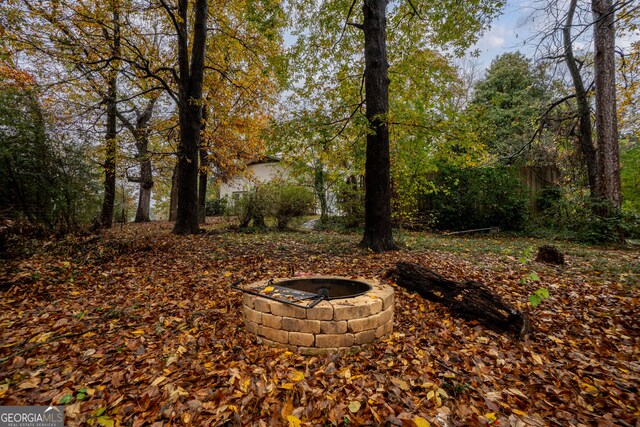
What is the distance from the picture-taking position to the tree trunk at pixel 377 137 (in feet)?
18.7

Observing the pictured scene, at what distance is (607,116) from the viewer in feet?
24.7

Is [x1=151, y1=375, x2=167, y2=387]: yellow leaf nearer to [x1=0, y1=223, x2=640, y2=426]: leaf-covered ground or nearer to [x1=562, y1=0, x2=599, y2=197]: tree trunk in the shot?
[x1=0, y1=223, x2=640, y2=426]: leaf-covered ground

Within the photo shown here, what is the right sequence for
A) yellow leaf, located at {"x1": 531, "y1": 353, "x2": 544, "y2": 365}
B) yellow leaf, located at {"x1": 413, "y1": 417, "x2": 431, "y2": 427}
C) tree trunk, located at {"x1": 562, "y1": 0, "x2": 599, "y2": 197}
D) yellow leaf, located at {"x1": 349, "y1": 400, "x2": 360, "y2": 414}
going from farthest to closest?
tree trunk, located at {"x1": 562, "y1": 0, "x2": 599, "y2": 197} < yellow leaf, located at {"x1": 531, "y1": 353, "x2": 544, "y2": 365} < yellow leaf, located at {"x1": 349, "y1": 400, "x2": 360, "y2": 414} < yellow leaf, located at {"x1": 413, "y1": 417, "x2": 431, "y2": 427}

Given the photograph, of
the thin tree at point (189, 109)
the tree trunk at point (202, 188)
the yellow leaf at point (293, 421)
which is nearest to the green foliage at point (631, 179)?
the yellow leaf at point (293, 421)

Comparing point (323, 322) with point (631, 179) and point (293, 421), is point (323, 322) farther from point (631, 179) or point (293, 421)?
point (631, 179)

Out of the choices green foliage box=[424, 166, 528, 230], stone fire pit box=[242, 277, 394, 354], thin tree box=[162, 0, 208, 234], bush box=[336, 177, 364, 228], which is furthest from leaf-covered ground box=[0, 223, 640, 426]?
bush box=[336, 177, 364, 228]

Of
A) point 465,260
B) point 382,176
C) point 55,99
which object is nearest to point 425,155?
point 382,176

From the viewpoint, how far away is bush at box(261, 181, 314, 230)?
9289 mm

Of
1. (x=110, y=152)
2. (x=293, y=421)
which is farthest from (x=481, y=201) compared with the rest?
(x=110, y=152)

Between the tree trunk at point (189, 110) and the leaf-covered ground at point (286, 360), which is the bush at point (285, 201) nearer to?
the tree trunk at point (189, 110)

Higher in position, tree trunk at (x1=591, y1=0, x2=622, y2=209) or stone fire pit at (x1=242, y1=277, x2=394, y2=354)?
tree trunk at (x1=591, y1=0, x2=622, y2=209)

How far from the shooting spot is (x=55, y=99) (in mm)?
7566

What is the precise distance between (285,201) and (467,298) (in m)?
6.88

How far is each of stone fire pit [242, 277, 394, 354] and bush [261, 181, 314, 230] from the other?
257 inches
